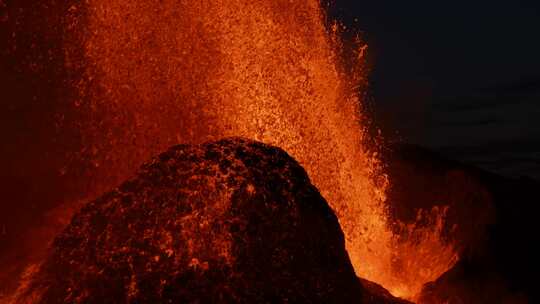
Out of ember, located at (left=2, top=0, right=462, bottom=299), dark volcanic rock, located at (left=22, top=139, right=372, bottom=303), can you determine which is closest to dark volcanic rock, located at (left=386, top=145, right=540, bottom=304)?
ember, located at (left=2, top=0, right=462, bottom=299)

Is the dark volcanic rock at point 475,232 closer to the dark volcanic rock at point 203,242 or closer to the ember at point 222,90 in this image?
the ember at point 222,90

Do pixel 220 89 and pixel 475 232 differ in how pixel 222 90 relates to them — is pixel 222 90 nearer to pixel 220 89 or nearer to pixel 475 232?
pixel 220 89

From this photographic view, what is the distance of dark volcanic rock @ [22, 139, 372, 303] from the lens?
15.5 feet

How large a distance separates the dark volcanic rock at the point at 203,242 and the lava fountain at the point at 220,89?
524 centimetres

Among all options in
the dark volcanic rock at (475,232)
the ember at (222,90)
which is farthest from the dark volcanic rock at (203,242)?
the ember at (222,90)

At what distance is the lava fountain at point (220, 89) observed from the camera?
1105 cm

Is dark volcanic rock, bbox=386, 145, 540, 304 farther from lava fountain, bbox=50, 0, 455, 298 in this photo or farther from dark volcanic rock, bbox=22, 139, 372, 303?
dark volcanic rock, bbox=22, 139, 372, 303

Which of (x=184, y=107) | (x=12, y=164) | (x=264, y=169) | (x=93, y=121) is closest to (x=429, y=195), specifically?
(x=184, y=107)

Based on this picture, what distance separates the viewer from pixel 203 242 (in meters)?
4.91

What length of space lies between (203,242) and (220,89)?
662cm

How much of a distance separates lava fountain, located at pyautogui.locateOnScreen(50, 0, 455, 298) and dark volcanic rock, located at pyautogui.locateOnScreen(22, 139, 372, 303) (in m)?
5.24

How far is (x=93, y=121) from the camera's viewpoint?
1259 cm

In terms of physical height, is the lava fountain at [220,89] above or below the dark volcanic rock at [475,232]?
above

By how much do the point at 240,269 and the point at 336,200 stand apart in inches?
242
